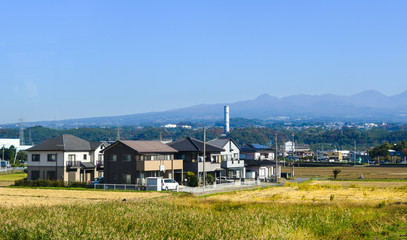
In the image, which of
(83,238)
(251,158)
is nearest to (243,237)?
(83,238)

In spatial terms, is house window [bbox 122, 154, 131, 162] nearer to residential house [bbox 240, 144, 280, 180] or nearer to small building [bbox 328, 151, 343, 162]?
residential house [bbox 240, 144, 280, 180]

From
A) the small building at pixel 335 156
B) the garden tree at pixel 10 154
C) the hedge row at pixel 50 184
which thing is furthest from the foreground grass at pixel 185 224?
the small building at pixel 335 156

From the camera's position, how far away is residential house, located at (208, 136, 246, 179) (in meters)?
52.7

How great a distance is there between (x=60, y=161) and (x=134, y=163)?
8.18 meters

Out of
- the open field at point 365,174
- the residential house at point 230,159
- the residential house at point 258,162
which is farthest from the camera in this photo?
the open field at point 365,174

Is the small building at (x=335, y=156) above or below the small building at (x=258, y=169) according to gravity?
below

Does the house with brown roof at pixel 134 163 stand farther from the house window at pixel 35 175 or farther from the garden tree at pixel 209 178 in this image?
the house window at pixel 35 175

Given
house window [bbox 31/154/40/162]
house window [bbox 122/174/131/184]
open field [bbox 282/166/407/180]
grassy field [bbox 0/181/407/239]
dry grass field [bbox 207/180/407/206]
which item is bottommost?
open field [bbox 282/166/407/180]

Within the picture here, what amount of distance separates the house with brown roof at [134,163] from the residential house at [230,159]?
31.6ft

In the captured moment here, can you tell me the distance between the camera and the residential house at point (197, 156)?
4641 cm

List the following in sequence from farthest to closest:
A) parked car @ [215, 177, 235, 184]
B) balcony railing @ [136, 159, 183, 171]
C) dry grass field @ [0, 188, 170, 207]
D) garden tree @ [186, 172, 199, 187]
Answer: parked car @ [215, 177, 235, 184] < garden tree @ [186, 172, 199, 187] < balcony railing @ [136, 159, 183, 171] < dry grass field @ [0, 188, 170, 207]

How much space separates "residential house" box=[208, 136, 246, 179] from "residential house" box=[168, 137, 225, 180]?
87.1 inches

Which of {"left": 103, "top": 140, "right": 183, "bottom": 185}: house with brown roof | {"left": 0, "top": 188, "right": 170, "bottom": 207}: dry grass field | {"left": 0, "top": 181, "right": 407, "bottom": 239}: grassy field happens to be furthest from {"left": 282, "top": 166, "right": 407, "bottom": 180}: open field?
{"left": 0, "top": 181, "right": 407, "bottom": 239}: grassy field

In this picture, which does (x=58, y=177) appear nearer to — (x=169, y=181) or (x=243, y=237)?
(x=169, y=181)
